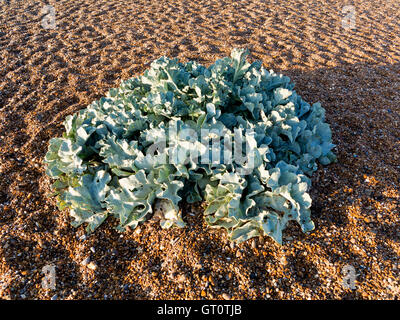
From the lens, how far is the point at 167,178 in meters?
2.04

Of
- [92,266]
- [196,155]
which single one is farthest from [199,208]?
[92,266]

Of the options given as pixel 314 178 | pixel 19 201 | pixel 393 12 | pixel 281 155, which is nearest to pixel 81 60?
pixel 19 201

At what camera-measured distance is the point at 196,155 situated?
6.66ft

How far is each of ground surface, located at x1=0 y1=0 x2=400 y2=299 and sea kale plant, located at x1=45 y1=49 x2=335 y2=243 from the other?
171mm

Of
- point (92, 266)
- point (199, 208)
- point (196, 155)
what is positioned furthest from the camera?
point (199, 208)

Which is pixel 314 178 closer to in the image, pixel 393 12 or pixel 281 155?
pixel 281 155

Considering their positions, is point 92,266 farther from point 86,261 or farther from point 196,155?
point 196,155

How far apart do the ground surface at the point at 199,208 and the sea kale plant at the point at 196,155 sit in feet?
0.56

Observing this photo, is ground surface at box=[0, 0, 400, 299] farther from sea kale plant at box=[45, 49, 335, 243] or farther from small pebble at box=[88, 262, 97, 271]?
sea kale plant at box=[45, 49, 335, 243]

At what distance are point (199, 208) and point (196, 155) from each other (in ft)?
1.42

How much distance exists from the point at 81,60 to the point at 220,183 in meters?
3.35

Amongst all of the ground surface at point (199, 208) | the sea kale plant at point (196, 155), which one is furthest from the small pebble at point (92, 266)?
the sea kale plant at point (196, 155)

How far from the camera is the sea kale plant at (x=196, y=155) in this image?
1981mm

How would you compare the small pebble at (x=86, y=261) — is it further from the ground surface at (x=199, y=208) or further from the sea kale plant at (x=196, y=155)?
the sea kale plant at (x=196, y=155)
